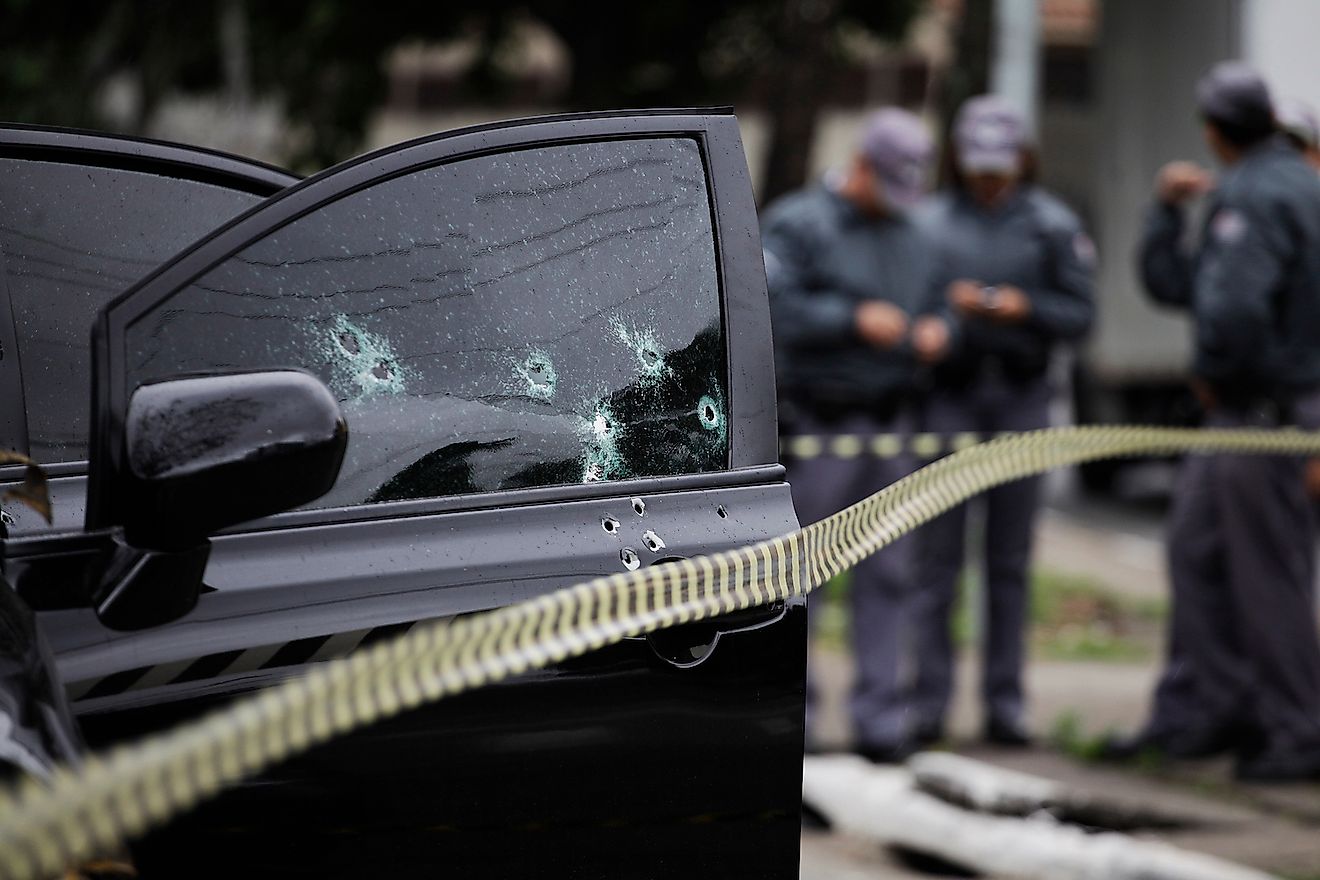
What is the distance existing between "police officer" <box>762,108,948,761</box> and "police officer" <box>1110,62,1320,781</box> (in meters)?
0.86

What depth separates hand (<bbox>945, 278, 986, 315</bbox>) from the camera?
6.49 meters

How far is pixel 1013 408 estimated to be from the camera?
6.61 metres

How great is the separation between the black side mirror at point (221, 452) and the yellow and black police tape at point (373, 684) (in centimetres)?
23

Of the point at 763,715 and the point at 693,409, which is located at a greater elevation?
the point at 693,409

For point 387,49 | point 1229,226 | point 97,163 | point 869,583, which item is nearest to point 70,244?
point 97,163

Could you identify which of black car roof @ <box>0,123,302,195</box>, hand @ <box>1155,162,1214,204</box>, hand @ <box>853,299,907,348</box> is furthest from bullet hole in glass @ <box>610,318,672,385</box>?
hand @ <box>1155,162,1214,204</box>

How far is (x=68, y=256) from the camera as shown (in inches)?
120

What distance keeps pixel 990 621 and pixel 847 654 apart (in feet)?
5.94

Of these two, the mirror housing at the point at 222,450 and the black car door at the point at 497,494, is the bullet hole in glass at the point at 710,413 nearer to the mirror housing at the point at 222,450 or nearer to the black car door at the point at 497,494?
the black car door at the point at 497,494

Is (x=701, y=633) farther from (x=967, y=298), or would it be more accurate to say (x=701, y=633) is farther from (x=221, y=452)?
(x=967, y=298)

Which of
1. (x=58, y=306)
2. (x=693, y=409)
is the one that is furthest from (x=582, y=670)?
(x=58, y=306)

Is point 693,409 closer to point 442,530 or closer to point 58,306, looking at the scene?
point 442,530

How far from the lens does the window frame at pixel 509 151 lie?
2236 millimetres

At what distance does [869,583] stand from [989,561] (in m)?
0.66
